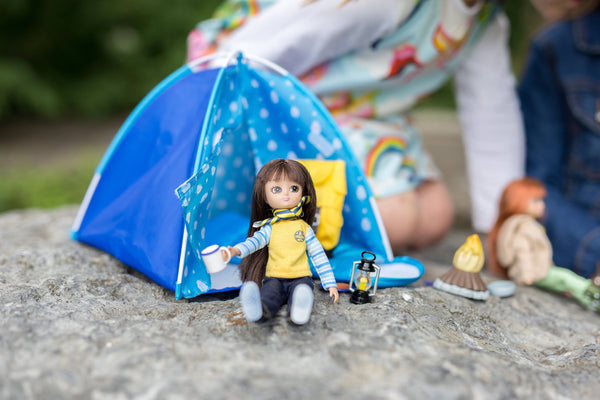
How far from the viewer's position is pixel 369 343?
2.48 ft

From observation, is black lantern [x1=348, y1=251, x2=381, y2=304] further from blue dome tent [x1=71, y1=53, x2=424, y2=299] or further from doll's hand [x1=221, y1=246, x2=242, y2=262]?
doll's hand [x1=221, y1=246, x2=242, y2=262]

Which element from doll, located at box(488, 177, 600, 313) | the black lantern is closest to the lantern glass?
the black lantern

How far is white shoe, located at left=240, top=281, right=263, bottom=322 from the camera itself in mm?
763

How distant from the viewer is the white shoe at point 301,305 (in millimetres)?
779

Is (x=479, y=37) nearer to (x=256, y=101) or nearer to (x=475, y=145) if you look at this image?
(x=475, y=145)

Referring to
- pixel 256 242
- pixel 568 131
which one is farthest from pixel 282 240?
pixel 568 131

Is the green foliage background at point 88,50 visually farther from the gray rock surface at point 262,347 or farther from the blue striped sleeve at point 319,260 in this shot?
the blue striped sleeve at point 319,260

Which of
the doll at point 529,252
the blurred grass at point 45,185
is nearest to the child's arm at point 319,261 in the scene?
the doll at point 529,252

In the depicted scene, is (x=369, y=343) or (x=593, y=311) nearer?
(x=369, y=343)

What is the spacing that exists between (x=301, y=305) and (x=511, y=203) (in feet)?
2.35

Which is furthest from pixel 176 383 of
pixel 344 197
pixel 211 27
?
pixel 211 27

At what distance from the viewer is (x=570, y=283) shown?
1.18 metres

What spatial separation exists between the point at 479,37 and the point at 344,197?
2.13 feet

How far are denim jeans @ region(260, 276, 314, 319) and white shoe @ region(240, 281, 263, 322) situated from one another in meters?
0.02
